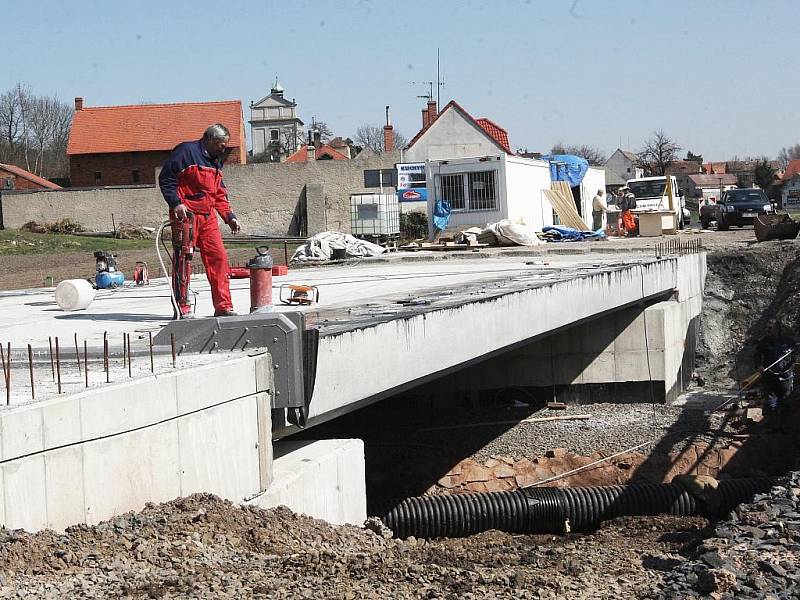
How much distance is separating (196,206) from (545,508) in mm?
5782

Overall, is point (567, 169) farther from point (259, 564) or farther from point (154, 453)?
point (259, 564)

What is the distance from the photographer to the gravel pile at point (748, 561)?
254 inches

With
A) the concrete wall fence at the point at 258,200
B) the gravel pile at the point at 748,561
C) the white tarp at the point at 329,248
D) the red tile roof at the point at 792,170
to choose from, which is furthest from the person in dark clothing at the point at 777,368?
the red tile roof at the point at 792,170

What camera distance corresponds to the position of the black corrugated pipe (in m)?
12.1

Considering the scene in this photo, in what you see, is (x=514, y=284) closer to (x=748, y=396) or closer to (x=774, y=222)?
(x=748, y=396)

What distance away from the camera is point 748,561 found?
708cm

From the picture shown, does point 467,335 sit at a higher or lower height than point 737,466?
higher

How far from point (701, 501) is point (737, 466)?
3.02 metres

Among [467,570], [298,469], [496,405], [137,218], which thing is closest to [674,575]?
[467,570]

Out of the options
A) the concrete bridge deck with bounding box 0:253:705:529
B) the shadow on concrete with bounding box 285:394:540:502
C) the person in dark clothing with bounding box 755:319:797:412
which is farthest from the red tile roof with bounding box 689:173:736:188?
the concrete bridge deck with bounding box 0:253:705:529

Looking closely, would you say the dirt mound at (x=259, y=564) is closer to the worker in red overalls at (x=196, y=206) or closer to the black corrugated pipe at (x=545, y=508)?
the worker in red overalls at (x=196, y=206)

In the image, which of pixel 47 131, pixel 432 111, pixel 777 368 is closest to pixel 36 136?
pixel 47 131

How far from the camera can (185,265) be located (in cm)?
883

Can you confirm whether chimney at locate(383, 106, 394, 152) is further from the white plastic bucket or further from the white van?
the white plastic bucket
